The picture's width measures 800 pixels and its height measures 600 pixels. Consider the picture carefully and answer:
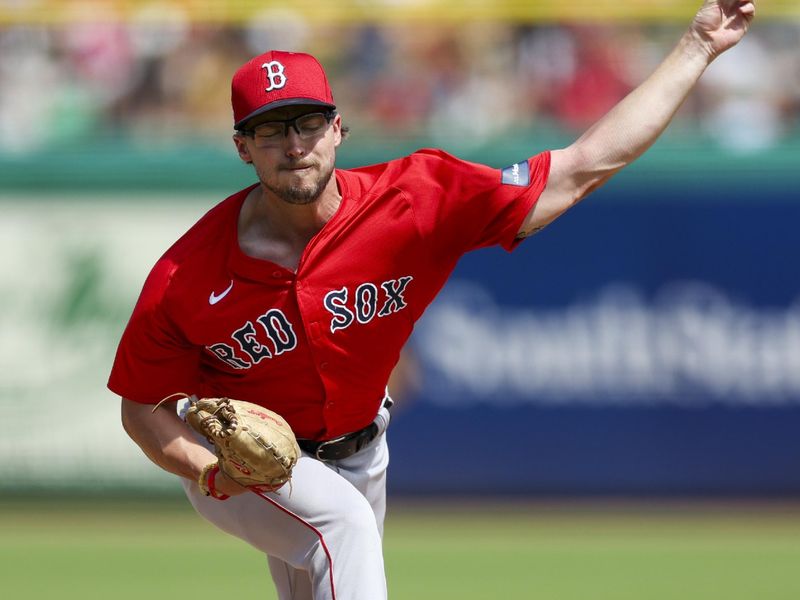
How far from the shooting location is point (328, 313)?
13.9ft

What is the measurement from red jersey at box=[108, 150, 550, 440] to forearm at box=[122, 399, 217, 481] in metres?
0.07

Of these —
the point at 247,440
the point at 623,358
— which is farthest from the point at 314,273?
the point at 623,358

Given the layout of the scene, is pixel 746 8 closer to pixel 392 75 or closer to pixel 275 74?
pixel 275 74

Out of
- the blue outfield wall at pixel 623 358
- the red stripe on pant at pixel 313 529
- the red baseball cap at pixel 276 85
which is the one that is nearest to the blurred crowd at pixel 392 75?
the blue outfield wall at pixel 623 358

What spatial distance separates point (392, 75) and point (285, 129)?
5862 millimetres

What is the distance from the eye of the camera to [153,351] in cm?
419

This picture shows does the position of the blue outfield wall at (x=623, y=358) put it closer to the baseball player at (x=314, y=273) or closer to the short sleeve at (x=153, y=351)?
the baseball player at (x=314, y=273)

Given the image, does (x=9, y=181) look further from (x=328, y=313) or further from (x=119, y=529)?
(x=328, y=313)

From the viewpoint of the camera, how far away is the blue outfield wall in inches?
324

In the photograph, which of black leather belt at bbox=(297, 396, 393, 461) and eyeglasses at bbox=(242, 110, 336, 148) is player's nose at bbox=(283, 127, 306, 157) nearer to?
eyeglasses at bbox=(242, 110, 336, 148)

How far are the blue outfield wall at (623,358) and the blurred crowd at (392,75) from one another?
1.10 metres

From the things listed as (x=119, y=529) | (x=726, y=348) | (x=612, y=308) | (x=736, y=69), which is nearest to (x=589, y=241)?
(x=612, y=308)

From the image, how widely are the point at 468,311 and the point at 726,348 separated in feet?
5.37

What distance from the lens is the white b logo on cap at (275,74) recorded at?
4051 millimetres
